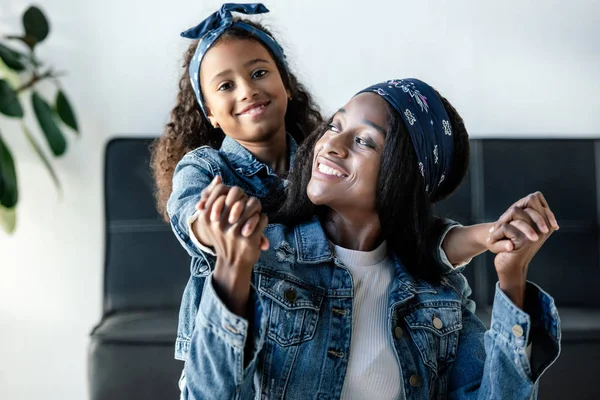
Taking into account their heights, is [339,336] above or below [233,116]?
below

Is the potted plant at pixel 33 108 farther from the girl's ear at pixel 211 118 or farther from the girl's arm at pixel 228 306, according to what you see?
the girl's arm at pixel 228 306

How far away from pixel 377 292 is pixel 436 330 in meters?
0.11

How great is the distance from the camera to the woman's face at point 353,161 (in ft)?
3.53

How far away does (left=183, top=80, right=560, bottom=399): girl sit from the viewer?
963 millimetres

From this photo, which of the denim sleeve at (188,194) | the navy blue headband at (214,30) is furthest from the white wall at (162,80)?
the denim sleeve at (188,194)

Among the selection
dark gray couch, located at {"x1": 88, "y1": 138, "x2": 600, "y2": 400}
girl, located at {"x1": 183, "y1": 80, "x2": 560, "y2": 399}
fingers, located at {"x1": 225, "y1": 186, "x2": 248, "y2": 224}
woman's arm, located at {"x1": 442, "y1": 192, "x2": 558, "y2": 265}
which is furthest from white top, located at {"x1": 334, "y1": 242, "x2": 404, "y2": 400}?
dark gray couch, located at {"x1": 88, "y1": 138, "x2": 600, "y2": 400}

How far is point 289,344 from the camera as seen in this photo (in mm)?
1012

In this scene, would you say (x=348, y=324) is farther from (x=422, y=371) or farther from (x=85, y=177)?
(x=85, y=177)

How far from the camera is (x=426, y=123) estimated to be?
111cm

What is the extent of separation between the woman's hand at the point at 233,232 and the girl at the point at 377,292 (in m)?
0.02

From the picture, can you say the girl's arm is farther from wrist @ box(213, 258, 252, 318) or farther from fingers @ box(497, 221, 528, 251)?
fingers @ box(497, 221, 528, 251)

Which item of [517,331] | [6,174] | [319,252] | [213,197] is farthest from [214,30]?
[517,331]

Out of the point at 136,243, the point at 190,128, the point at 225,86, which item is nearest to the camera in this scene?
the point at 225,86

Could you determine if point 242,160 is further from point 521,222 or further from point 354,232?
point 521,222
